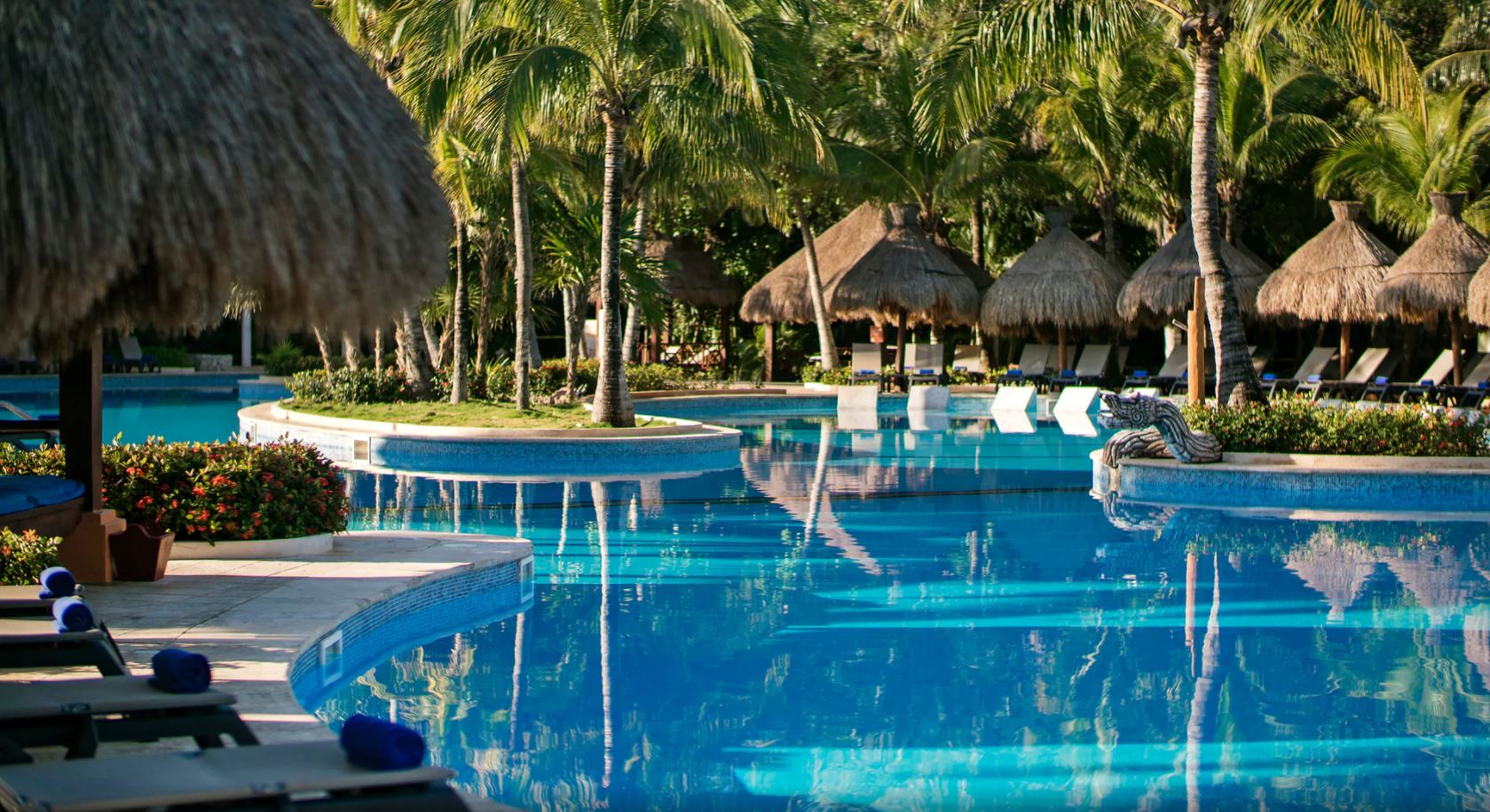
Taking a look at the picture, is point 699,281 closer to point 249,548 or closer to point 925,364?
point 925,364

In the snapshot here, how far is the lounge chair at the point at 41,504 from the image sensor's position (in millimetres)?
6590

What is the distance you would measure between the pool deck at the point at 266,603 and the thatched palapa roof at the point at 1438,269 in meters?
16.6

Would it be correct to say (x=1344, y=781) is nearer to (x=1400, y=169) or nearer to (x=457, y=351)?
(x=457, y=351)

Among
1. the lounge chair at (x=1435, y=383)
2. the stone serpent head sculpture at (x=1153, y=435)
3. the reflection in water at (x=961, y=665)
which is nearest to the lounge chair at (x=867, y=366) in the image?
the lounge chair at (x=1435, y=383)

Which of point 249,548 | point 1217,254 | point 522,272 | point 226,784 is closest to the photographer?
point 226,784

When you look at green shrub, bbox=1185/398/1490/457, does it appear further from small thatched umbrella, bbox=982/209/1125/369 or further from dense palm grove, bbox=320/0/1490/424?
small thatched umbrella, bbox=982/209/1125/369

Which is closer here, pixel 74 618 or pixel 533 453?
pixel 74 618

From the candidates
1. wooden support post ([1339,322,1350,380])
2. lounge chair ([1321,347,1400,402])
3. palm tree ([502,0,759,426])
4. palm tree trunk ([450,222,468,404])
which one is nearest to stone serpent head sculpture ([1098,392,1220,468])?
palm tree ([502,0,759,426])

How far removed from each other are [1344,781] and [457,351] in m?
15.3

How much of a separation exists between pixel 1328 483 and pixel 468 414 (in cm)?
944

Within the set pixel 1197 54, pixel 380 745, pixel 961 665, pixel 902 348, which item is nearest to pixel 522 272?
pixel 1197 54

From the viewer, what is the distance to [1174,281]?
2445cm

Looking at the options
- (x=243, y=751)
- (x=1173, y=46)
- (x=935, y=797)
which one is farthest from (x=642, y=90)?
(x=243, y=751)

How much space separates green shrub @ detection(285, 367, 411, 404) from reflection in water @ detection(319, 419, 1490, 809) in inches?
308
